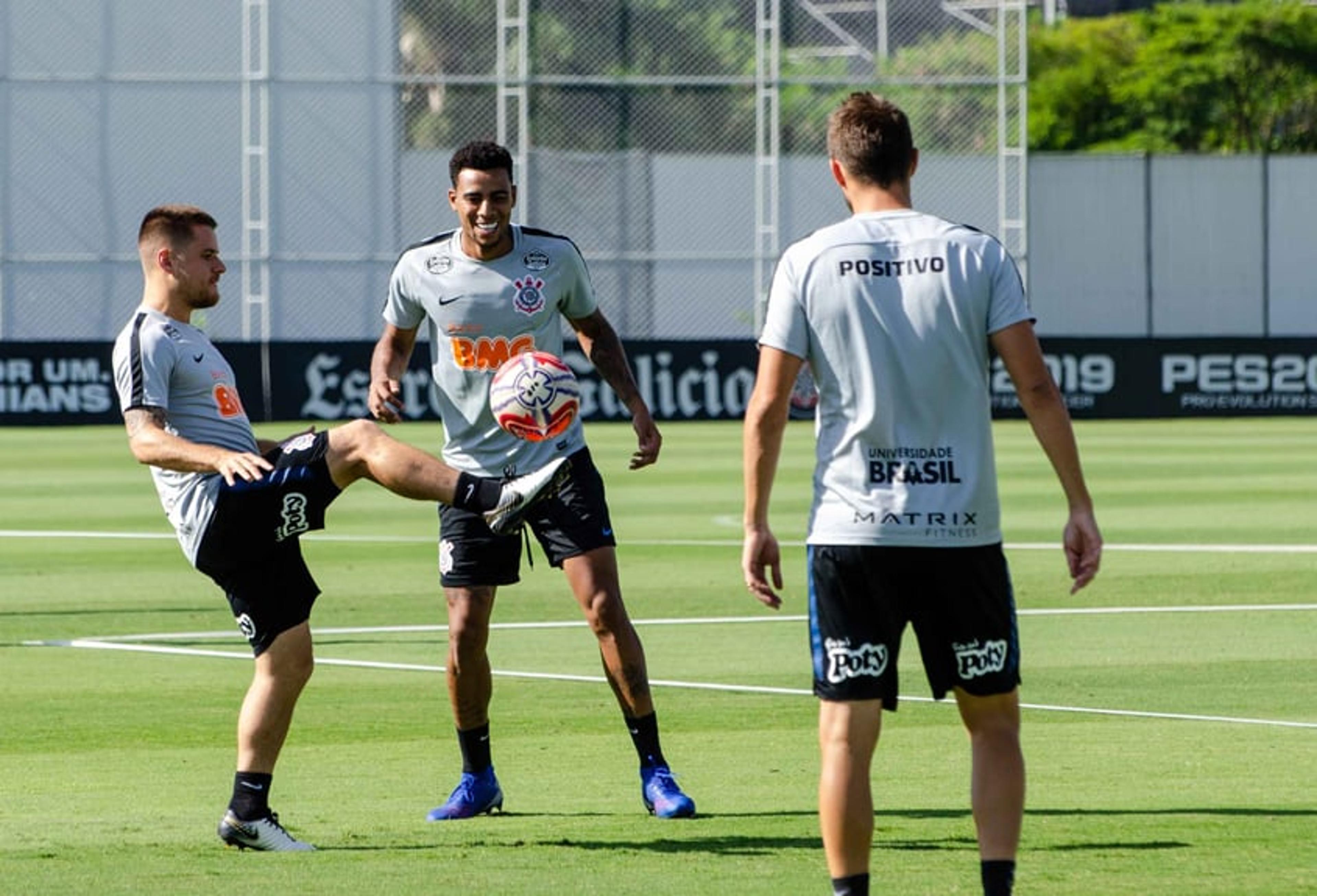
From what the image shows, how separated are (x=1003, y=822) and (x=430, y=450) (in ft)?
70.5

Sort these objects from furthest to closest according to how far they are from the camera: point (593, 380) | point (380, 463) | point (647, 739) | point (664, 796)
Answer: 1. point (593, 380)
2. point (647, 739)
3. point (664, 796)
4. point (380, 463)

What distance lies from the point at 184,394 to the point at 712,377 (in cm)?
2975

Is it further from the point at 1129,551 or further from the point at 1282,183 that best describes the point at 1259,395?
the point at 1129,551

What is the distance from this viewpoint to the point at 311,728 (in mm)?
9945

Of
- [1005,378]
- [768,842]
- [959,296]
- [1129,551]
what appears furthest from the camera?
[1005,378]

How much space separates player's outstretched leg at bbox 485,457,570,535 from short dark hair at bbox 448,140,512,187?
1215 millimetres

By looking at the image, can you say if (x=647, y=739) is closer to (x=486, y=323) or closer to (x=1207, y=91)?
(x=486, y=323)

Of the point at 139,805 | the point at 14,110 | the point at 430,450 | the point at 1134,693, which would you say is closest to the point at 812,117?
the point at 14,110

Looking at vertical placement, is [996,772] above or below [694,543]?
above

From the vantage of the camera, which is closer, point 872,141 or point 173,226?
point 872,141

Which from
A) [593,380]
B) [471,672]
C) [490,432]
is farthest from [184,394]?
[593,380]

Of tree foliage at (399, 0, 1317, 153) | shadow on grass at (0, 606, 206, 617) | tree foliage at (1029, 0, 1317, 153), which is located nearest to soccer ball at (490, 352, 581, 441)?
shadow on grass at (0, 606, 206, 617)

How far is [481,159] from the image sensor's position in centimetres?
845

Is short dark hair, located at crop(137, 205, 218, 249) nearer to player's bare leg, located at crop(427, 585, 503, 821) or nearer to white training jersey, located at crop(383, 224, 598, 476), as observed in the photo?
white training jersey, located at crop(383, 224, 598, 476)
